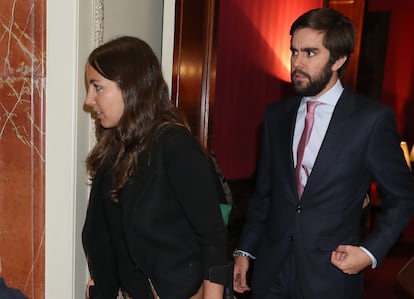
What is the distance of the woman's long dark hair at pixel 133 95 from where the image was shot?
60.9 inches

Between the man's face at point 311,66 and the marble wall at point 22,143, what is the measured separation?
104cm

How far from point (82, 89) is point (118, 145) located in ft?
1.48

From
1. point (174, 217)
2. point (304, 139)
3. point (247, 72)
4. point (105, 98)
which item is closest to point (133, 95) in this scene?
point (105, 98)

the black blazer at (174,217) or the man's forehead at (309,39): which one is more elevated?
the man's forehead at (309,39)

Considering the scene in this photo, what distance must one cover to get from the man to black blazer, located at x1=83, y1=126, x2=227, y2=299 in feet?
1.34

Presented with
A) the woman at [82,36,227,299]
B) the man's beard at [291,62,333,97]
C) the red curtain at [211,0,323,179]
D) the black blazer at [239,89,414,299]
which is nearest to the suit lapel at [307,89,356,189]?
the black blazer at [239,89,414,299]

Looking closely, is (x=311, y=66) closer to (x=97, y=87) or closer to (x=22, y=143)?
(x=97, y=87)

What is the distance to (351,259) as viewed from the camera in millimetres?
1718

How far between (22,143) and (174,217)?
2.91ft

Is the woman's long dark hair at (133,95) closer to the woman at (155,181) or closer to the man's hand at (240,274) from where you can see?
the woman at (155,181)

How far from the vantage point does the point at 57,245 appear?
2.09 m

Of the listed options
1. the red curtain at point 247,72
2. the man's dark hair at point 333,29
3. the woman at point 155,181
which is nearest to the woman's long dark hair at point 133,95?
the woman at point 155,181

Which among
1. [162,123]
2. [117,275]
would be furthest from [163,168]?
[117,275]

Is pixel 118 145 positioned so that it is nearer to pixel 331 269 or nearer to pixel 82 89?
pixel 82 89
